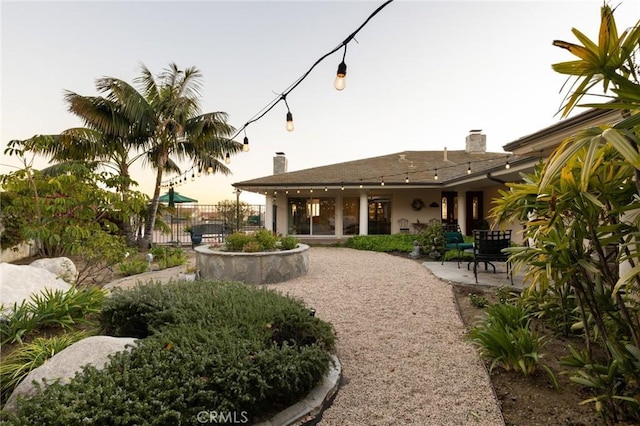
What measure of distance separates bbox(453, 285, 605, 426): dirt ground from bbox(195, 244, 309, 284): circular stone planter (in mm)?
4759

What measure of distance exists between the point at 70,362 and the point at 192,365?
3.01 ft

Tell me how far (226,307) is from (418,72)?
8897mm

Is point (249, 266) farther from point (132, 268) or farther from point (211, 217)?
point (211, 217)

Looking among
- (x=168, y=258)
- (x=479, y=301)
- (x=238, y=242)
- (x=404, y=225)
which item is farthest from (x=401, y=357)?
(x=404, y=225)

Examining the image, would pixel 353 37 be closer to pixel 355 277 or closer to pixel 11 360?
pixel 11 360

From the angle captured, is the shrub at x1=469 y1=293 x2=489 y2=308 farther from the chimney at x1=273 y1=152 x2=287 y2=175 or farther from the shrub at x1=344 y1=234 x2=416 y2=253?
the chimney at x1=273 y1=152 x2=287 y2=175

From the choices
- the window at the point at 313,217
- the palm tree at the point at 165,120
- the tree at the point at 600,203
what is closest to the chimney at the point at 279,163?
the window at the point at 313,217

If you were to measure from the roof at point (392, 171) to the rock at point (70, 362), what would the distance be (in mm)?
9942

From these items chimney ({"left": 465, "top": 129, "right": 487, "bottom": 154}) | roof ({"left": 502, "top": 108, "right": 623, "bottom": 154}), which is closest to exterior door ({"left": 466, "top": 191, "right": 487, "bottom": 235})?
chimney ({"left": 465, "top": 129, "right": 487, "bottom": 154})

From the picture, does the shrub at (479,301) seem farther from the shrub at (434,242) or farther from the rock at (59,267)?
the rock at (59,267)

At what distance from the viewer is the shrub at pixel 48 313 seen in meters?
3.07

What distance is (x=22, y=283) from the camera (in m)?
3.90

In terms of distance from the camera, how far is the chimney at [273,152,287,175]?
1678 cm

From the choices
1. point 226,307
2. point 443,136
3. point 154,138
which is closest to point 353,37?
point 226,307
